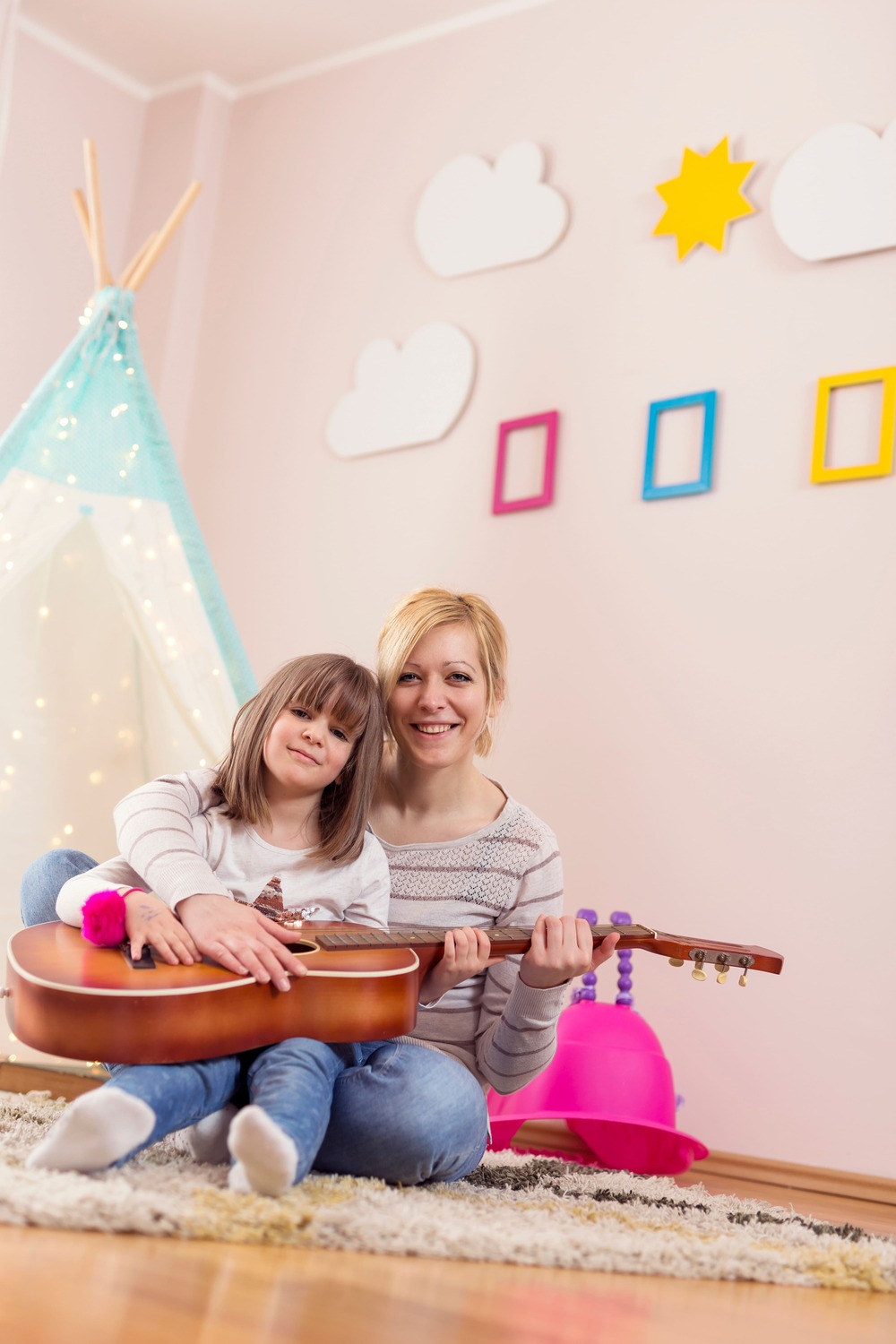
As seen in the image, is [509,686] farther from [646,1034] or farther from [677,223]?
[677,223]

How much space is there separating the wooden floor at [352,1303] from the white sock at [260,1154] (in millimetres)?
106

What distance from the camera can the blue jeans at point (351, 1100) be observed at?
1.18 metres

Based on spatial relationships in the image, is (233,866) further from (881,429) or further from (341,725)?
(881,429)

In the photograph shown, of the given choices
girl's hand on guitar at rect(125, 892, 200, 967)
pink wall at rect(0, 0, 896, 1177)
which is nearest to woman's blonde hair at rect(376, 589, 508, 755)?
girl's hand on guitar at rect(125, 892, 200, 967)

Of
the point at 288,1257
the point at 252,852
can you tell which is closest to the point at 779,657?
the point at 252,852

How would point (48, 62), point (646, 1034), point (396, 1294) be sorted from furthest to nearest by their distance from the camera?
point (48, 62) → point (646, 1034) → point (396, 1294)

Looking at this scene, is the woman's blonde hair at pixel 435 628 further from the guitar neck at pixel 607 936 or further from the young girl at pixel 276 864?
the guitar neck at pixel 607 936

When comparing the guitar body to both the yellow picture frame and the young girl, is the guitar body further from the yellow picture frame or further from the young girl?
the yellow picture frame

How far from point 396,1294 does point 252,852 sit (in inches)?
29.0

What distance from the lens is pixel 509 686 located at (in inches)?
102

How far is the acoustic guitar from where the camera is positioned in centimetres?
118

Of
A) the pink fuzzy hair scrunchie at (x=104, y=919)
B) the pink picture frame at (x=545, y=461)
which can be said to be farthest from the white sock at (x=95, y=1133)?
the pink picture frame at (x=545, y=461)

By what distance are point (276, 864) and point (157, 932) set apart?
0.29 metres

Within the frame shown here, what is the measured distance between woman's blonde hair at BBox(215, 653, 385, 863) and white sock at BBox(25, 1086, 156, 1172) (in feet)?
1.74
